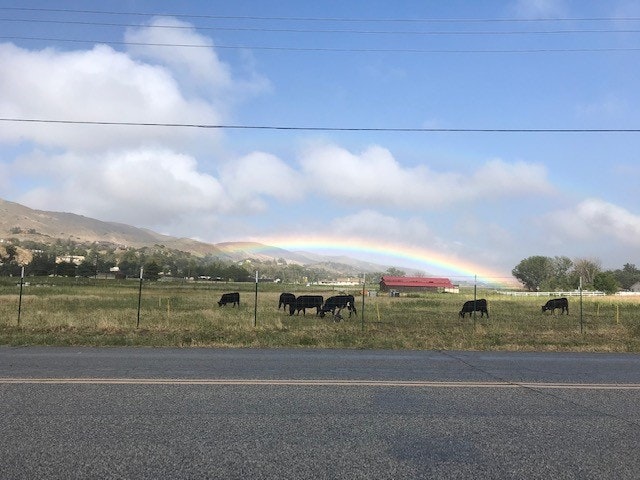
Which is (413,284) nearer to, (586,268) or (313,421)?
(586,268)

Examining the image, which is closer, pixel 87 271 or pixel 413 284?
pixel 87 271

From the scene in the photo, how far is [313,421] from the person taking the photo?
6172mm

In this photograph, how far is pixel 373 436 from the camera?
561 centimetres

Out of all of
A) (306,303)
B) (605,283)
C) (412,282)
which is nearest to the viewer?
(306,303)

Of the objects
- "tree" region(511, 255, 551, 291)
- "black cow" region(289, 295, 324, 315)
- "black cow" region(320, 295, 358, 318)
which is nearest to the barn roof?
"tree" region(511, 255, 551, 291)

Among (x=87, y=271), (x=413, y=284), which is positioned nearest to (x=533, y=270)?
(x=413, y=284)

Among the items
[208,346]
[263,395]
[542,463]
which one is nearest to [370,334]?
[208,346]

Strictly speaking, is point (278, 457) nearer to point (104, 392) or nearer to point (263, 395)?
point (263, 395)

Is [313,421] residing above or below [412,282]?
below

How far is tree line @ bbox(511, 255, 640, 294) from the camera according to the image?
113m

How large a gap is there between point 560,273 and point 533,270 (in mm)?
8048

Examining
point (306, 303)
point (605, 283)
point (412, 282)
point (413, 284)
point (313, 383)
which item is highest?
point (605, 283)

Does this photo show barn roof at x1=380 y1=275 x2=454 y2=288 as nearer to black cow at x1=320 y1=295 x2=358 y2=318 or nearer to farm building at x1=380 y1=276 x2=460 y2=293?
farm building at x1=380 y1=276 x2=460 y2=293

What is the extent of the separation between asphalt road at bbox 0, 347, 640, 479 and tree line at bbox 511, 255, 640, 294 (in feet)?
347
